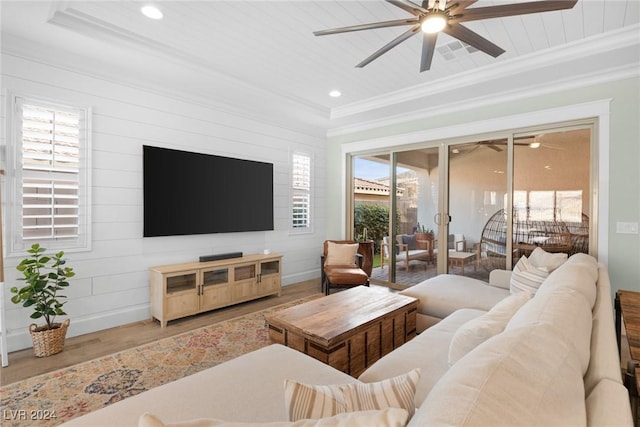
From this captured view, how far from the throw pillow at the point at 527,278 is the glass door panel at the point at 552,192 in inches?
45.9

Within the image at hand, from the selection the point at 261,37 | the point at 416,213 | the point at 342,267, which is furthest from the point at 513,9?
the point at 342,267

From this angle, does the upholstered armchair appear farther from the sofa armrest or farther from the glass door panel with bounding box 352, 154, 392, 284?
the sofa armrest

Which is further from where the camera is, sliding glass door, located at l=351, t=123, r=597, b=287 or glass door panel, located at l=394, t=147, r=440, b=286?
glass door panel, located at l=394, t=147, r=440, b=286

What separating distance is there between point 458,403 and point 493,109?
4198 millimetres

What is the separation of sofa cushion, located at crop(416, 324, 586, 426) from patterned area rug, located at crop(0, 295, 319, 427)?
2.33m

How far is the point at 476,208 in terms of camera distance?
4152 millimetres

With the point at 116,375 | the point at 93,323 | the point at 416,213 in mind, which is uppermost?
the point at 416,213

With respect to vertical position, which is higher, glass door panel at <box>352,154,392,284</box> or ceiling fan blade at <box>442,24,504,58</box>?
ceiling fan blade at <box>442,24,504,58</box>

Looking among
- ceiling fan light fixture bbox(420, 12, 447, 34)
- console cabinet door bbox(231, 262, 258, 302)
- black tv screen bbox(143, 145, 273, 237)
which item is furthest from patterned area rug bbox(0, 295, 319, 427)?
ceiling fan light fixture bbox(420, 12, 447, 34)

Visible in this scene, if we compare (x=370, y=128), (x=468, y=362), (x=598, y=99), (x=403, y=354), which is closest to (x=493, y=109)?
(x=598, y=99)

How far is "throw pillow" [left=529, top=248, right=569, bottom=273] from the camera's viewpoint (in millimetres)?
2821

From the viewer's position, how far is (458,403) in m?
0.59

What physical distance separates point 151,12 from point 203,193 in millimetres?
2004

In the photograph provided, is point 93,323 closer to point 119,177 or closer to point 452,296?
point 119,177
